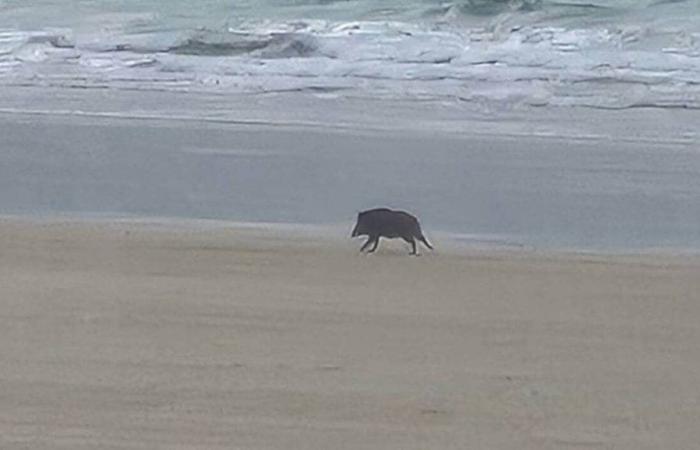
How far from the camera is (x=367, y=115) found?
10.2 m


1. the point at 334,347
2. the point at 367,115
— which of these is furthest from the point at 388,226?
the point at 367,115

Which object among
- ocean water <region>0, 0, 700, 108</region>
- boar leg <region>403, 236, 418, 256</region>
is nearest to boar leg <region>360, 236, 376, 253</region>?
boar leg <region>403, 236, 418, 256</region>

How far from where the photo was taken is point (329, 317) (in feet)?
17.7

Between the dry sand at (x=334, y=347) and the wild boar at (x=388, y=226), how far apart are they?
3.3 inches

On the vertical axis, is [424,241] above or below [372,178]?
below

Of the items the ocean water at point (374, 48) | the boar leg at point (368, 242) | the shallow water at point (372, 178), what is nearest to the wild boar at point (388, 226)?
the boar leg at point (368, 242)

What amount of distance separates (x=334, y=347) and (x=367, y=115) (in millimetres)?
5282

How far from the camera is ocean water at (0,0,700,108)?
11.7 meters

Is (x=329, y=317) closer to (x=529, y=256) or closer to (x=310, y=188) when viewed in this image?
(x=529, y=256)

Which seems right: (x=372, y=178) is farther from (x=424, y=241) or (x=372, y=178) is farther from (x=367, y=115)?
(x=367, y=115)

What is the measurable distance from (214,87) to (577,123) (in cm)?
295

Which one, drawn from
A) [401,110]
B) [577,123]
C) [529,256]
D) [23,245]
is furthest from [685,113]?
[23,245]

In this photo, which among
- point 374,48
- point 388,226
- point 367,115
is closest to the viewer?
point 388,226

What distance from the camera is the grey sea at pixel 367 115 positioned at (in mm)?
7629
